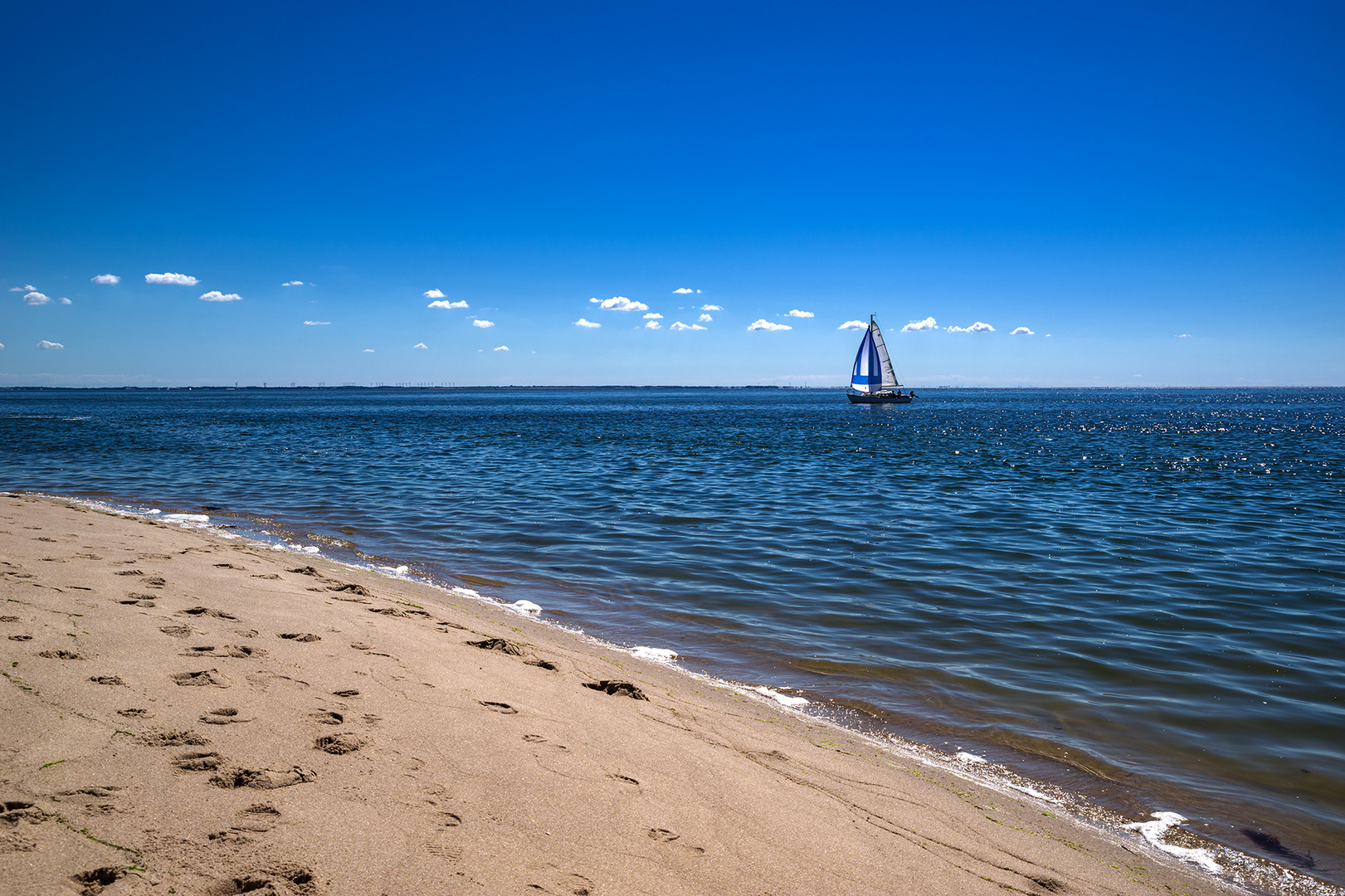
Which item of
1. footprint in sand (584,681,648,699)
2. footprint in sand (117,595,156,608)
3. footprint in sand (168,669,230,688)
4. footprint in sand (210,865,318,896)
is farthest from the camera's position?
footprint in sand (117,595,156,608)

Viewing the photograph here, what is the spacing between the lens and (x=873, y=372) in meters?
101

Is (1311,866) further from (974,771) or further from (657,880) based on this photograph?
(657,880)

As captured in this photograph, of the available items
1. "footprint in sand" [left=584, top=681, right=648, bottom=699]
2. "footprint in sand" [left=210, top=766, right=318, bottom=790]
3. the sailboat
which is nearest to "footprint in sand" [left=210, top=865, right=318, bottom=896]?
"footprint in sand" [left=210, top=766, right=318, bottom=790]

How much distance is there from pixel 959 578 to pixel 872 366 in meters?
92.4

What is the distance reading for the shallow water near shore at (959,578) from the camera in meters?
6.98

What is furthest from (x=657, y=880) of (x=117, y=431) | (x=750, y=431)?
(x=117, y=431)

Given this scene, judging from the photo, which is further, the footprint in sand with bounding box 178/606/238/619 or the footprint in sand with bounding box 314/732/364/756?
the footprint in sand with bounding box 178/606/238/619

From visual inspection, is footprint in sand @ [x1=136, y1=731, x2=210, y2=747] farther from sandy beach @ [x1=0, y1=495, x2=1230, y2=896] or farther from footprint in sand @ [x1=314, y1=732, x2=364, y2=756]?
footprint in sand @ [x1=314, y1=732, x2=364, y2=756]

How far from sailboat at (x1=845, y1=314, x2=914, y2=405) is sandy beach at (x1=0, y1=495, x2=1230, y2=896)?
9559 cm

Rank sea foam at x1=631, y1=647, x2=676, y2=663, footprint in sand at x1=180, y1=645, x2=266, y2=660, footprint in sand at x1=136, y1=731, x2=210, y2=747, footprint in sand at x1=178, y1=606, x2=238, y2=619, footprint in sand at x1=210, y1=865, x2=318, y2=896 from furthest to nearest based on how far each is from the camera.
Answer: sea foam at x1=631, y1=647, x2=676, y2=663
footprint in sand at x1=178, y1=606, x2=238, y2=619
footprint in sand at x1=180, y1=645, x2=266, y2=660
footprint in sand at x1=136, y1=731, x2=210, y2=747
footprint in sand at x1=210, y1=865, x2=318, y2=896

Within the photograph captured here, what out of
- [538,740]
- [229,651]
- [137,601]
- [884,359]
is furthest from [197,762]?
[884,359]

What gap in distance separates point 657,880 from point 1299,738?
7.55m

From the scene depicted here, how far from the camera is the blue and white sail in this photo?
9712cm

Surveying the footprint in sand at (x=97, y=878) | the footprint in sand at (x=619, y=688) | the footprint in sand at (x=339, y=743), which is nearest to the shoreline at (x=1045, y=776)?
the footprint in sand at (x=619, y=688)
